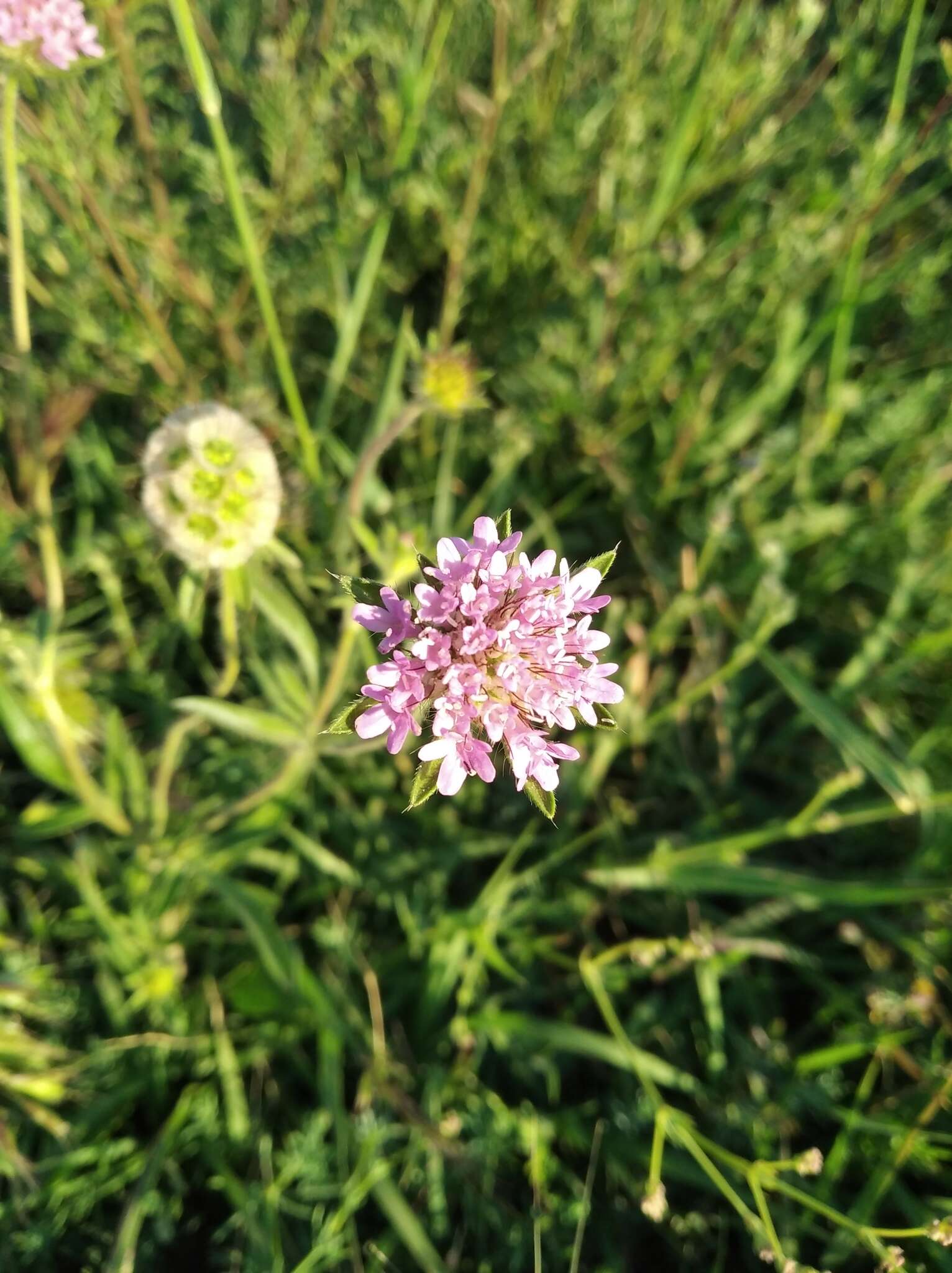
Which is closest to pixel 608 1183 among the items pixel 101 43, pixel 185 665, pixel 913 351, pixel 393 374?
pixel 185 665

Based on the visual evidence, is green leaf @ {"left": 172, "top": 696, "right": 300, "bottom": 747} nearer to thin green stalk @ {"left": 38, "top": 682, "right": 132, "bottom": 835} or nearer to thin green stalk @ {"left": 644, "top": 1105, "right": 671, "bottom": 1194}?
thin green stalk @ {"left": 38, "top": 682, "right": 132, "bottom": 835}

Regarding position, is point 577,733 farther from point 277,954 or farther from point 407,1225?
point 407,1225

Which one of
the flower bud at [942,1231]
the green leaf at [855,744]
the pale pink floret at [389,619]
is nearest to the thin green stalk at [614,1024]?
the flower bud at [942,1231]

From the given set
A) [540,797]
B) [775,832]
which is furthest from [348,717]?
[775,832]

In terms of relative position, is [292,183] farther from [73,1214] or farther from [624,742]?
[73,1214]

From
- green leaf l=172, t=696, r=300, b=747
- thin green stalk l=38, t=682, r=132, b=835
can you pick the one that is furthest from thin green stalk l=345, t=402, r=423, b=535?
thin green stalk l=38, t=682, r=132, b=835
